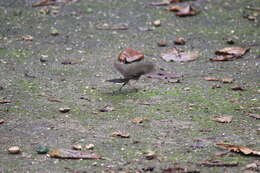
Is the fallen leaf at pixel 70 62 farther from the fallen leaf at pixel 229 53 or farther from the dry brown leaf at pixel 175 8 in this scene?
the dry brown leaf at pixel 175 8

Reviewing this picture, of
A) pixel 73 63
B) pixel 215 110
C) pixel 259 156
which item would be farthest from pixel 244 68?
pixel 259 156

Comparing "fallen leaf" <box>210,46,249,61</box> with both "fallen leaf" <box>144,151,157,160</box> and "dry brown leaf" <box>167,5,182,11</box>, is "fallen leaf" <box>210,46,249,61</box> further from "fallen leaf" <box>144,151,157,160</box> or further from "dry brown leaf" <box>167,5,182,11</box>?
"fallen leaf" <box>144,151,157,160</box>

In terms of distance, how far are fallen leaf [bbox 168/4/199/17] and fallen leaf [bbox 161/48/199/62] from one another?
1.10 m

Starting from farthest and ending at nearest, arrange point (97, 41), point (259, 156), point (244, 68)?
1. point (97, 41)
2. point (244, 68)
3. point (259, 156)

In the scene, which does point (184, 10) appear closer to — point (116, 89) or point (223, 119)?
point (116, 89)

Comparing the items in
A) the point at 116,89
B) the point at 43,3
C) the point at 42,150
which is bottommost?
the point at 116,89

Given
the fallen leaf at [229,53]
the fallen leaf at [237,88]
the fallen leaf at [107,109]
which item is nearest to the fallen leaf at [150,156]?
the fallen leaf at [107,109]

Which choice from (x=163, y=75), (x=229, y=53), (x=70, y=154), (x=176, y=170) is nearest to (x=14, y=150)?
(x=70, y=154)

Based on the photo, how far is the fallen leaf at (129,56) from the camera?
18.4 feet

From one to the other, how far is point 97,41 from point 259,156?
125 inches

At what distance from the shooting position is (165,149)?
12.3ft

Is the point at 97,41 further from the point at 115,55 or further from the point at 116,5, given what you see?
the point at 116,5

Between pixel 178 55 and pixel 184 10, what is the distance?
1.39 meters

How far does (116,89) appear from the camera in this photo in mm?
5117
